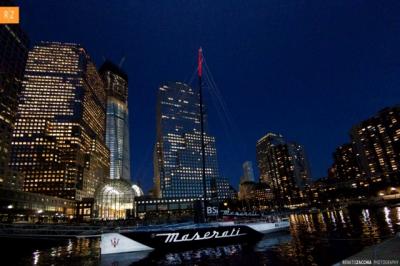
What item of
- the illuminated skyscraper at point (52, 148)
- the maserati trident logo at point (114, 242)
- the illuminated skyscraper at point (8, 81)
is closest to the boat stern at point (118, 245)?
the maserati trident logo at point (114, 242)

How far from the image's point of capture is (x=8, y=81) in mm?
124750

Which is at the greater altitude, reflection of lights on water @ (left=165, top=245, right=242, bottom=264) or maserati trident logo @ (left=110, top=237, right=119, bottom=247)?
maserati trident logo @ (left=110, top=237, right=119, bottom=247)

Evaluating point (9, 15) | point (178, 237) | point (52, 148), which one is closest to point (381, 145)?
point (178, 237)

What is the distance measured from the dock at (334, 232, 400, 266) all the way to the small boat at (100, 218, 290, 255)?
17.7 metres

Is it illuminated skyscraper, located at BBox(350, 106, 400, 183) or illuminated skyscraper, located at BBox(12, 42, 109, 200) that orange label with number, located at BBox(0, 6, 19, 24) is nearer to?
illuminated skyscraper, located at BBox(12, 42, 109, 200)

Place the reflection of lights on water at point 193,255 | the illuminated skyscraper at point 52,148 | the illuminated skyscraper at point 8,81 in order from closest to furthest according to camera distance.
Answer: the reflection of lights on water at point 193,255 < the illuminated skyscraper at point 8,81 < the illuminated skyscraper at point 52,148

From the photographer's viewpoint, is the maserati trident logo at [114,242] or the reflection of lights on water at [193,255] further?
the maserati trident logo at [114,242]

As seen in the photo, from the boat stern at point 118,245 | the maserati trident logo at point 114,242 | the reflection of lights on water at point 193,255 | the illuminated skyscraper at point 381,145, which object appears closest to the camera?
the reflection of lights on water at point 193,255

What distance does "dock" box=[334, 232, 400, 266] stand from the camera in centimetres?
777

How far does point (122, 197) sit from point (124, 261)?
105 meters

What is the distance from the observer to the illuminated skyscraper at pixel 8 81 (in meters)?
115

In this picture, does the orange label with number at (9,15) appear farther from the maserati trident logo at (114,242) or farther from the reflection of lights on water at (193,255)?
the reflection of lights on water at (193,255)

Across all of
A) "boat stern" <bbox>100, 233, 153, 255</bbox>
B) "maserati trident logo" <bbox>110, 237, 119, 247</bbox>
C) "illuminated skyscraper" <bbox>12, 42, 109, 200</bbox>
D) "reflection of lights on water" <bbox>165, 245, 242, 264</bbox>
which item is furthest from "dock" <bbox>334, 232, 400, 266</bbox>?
"illuminated skyscraper" <bbox>12, 42, 109, 200</bbox>

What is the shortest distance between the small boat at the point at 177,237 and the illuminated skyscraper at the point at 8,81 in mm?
118544
